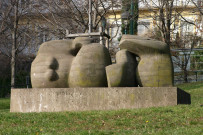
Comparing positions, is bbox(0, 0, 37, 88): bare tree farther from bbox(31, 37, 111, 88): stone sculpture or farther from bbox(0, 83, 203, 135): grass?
bbox(0, 83, 203, 135): grass

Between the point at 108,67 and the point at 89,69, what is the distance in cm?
54

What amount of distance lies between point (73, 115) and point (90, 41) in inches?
119

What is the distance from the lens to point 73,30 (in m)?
20.9

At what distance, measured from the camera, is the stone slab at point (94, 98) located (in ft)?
27.7

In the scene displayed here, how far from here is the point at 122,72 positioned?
8820 mm

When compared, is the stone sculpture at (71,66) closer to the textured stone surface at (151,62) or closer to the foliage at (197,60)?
the textured stone surface at (151,62)

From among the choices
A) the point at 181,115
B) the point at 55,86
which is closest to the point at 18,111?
the point at 55,86

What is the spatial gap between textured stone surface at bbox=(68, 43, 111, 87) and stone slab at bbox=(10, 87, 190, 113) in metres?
0.39

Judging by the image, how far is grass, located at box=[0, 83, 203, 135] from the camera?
5984 mm

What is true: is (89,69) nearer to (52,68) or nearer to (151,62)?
(52,68)

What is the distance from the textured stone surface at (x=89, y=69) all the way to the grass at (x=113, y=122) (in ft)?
4.88

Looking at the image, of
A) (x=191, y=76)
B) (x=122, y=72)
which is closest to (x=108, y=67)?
(x=122, y=72)

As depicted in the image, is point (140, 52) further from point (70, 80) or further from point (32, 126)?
point (32, 126)

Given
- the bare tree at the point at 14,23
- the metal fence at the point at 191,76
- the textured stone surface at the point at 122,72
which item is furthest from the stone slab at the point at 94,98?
the metal fence at the point at 191,76
